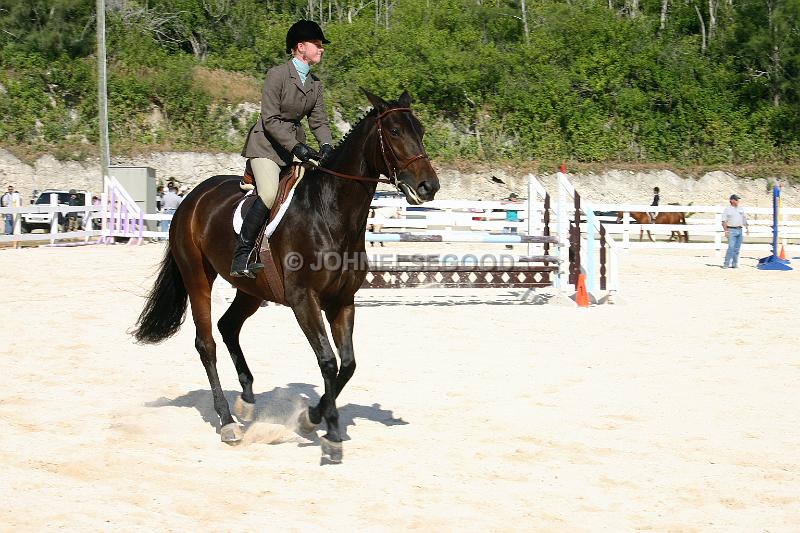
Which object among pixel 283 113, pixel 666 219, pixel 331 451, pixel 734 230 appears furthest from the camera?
pixel 666 219

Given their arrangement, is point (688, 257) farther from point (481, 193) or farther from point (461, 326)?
point (481, 193)

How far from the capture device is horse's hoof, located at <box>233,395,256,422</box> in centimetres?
756

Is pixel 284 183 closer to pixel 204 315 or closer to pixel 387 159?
pixel 387 159

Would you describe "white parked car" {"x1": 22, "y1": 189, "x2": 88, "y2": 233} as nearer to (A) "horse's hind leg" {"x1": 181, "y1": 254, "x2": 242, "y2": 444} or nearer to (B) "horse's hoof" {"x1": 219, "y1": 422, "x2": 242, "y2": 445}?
(A) "horse's hind leg" {"x1": 181, "y1": 254, "x2": 242, "y2": 444}

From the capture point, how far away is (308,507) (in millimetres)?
5215

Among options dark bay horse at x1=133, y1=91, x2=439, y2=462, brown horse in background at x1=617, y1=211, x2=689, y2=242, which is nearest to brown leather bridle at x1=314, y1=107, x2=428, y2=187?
dark bay horse at x1=133, y1=91, x2=439, y2=462

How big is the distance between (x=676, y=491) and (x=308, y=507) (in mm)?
2168

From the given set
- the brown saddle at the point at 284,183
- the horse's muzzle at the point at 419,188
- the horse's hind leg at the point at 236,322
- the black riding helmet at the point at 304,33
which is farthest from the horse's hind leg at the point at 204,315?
the horse's muzzle at the point at 419,188

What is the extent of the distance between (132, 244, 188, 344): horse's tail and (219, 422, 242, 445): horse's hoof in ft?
5.62

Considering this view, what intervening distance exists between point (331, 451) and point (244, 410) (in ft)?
5.17

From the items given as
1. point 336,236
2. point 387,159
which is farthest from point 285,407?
point 387,159

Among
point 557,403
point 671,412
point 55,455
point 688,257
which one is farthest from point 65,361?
point 688,257

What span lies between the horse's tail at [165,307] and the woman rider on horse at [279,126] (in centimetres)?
139

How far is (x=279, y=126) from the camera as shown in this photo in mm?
6969
